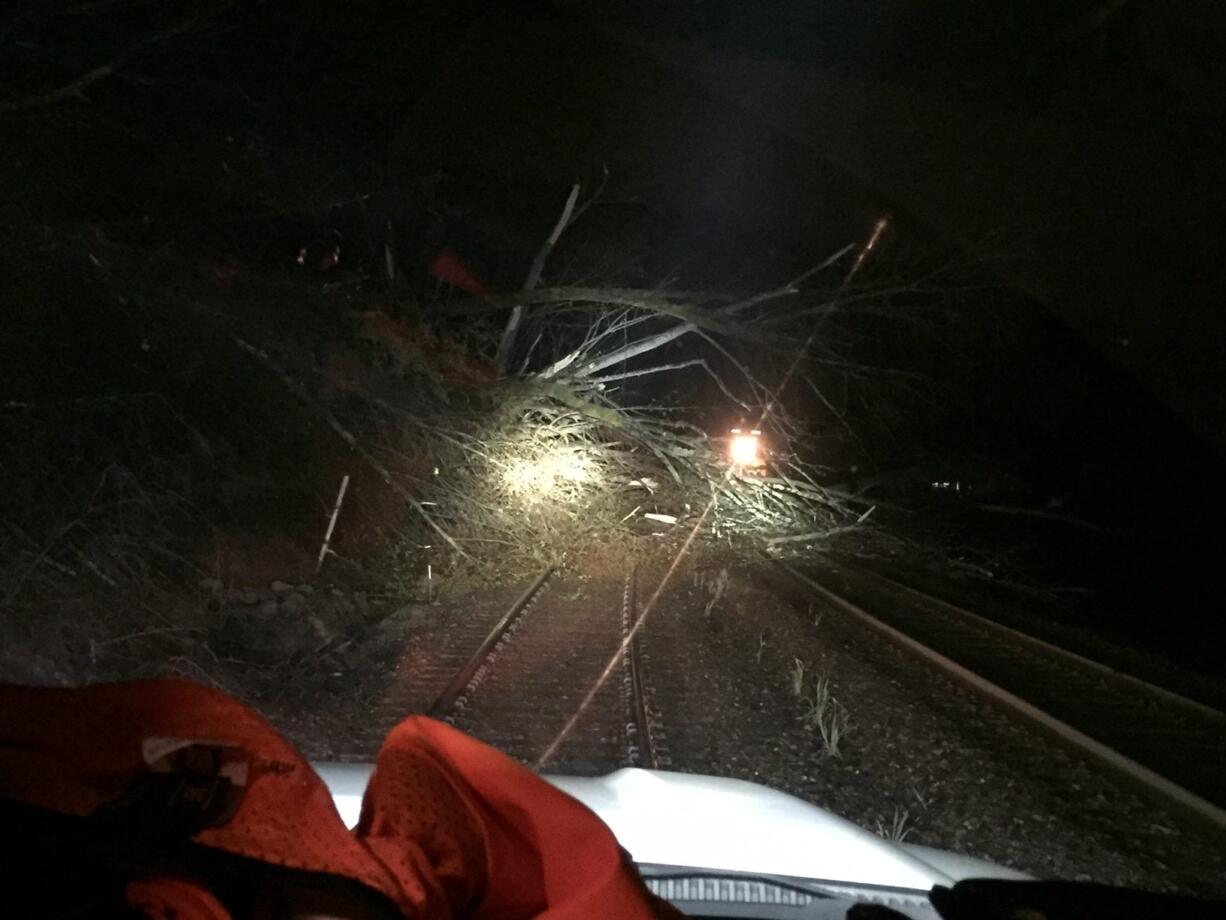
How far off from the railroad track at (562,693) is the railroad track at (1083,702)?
8.70 ft

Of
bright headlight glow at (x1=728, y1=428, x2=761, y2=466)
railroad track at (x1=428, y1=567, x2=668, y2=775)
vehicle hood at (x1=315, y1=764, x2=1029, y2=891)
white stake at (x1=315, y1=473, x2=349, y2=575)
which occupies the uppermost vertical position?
vehicle hood at (x1=315, y1=764, x2=1029, y2=891)

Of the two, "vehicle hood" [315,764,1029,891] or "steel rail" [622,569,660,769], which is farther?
"steel rail" [622,569,660,769]

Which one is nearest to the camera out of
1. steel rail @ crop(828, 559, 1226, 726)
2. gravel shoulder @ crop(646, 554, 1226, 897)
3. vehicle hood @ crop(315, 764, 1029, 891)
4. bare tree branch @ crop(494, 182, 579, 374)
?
vehicle hood @ crop(315, 764, 1029, 891)

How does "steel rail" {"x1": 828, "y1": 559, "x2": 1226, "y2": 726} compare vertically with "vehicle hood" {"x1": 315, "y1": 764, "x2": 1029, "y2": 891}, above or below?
below

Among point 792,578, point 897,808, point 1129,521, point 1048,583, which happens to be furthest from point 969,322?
point 897,808

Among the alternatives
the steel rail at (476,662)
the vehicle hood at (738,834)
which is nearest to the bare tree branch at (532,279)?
the steel rail at (476,662)

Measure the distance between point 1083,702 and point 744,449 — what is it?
6.16 m

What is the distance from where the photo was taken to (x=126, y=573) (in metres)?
8.52

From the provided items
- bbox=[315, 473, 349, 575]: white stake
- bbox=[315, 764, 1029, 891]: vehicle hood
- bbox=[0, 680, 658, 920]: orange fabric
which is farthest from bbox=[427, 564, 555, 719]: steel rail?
bbox=[0, 680, 658, 920]: orange fabric

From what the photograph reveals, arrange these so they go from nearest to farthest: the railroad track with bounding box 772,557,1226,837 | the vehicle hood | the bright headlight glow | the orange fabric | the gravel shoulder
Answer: the orange fabric → the vehicle hood → the gravel shoulder → the railroad track with bounding box 772,557,1226,837 → the bright headlight glow

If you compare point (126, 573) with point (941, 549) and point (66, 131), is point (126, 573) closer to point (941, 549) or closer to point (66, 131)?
point (66, 131)

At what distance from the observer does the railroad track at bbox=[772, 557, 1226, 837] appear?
21.0ft

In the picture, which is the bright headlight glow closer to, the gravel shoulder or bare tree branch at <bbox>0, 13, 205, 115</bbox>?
the gravel shoulder

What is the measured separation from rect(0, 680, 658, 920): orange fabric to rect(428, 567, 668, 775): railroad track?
3.84 meters
